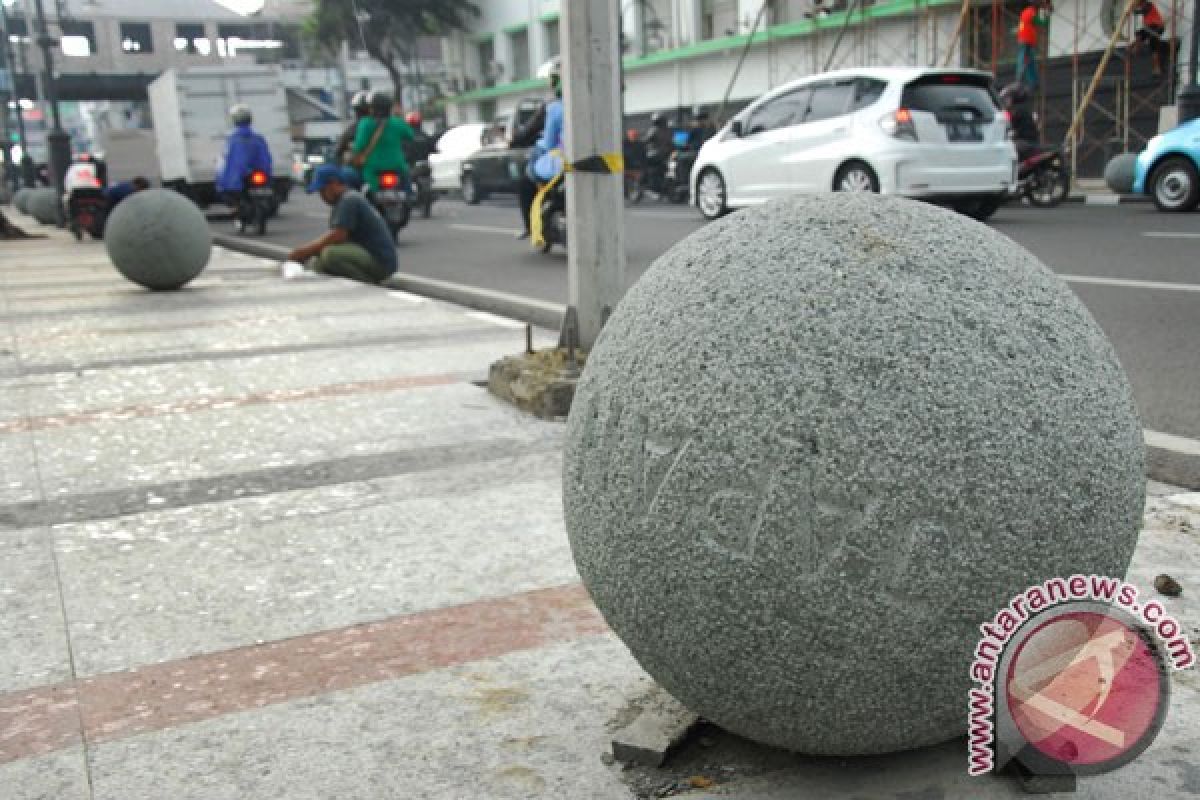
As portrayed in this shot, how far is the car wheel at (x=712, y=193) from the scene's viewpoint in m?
16.0

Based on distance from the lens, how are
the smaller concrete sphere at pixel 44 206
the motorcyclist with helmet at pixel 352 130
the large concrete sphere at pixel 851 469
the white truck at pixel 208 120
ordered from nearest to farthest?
the large concrete sphere at pixel 851 469 → the motorcyclist with helmet at pixel 352 130 → the white truck at pixel 208 120 → the smaller concrete sphere at pixel 44 206

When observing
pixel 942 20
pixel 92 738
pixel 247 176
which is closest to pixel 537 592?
pixel 92 738

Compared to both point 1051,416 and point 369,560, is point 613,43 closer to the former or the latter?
point 369,560

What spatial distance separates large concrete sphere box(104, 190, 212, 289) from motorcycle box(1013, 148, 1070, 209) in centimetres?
1085

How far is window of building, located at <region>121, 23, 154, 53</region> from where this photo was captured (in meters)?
68.4

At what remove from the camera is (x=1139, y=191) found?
14.8 meters

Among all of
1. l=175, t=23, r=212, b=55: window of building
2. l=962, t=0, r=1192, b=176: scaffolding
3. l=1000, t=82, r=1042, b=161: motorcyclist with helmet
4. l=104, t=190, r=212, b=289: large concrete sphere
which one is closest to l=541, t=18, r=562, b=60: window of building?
l=962, t=0, r=1192, b=176: scaffolding

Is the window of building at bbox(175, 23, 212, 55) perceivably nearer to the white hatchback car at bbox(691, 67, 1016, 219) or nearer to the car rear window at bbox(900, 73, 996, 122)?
the white hatchback car at bbox(691, 67, 1016, 219)

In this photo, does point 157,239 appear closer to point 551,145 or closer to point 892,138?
point 551,145

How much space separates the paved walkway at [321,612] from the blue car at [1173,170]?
11.0 m

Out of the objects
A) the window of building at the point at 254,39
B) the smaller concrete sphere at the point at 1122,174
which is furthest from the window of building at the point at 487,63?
the smaller concrete sphere at the point at 1122,174

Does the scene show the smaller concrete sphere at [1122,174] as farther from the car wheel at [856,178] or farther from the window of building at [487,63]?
the window of building at [487,63]

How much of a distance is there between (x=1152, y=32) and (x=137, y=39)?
6450 centimetres

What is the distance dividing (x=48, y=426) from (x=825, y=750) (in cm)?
480
